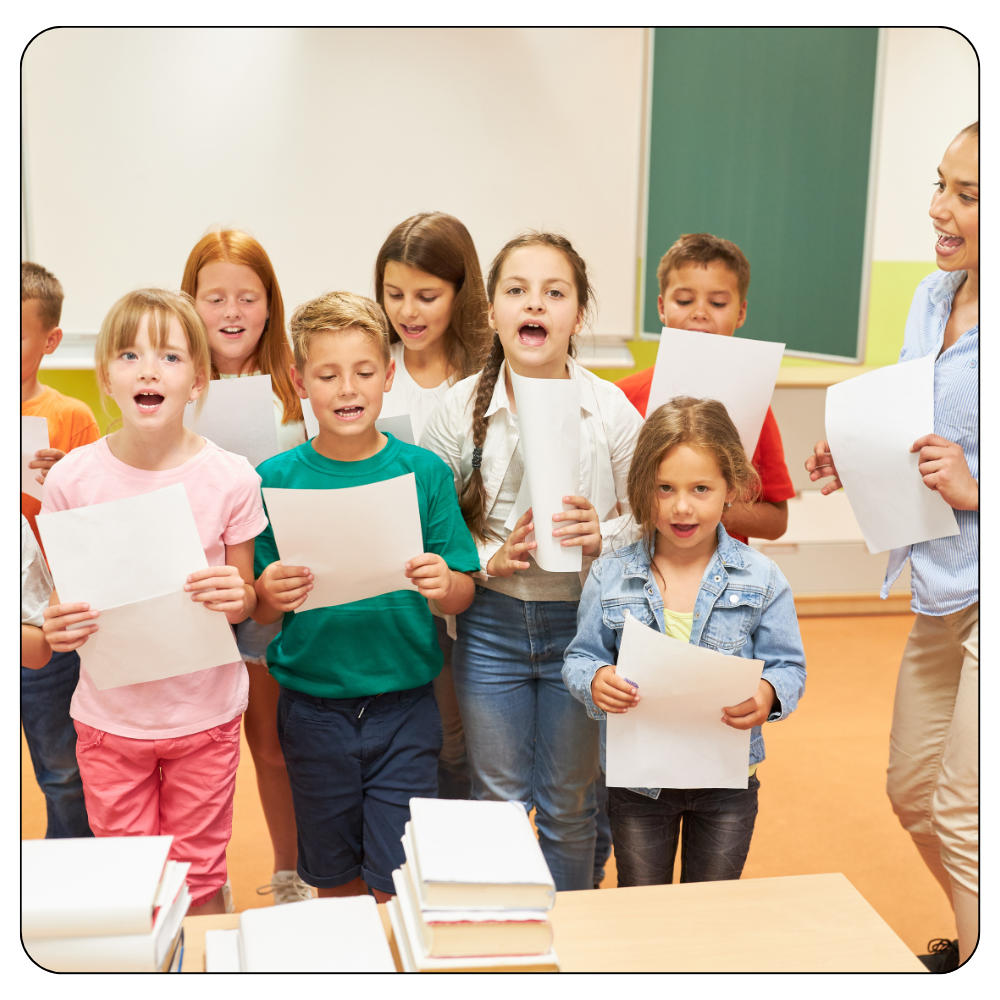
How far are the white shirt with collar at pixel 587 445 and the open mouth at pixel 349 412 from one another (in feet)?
0.77

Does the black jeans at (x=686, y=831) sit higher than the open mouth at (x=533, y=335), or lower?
lower

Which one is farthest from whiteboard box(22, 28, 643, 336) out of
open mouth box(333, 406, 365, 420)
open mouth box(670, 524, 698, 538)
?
open mouth box(670, 524, 698, 538)

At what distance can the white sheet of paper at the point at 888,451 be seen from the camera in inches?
59.8

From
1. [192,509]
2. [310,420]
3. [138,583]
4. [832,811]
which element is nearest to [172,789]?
[138,583]

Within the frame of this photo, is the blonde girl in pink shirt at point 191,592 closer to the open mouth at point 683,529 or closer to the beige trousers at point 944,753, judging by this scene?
the open mouth at point 683,529

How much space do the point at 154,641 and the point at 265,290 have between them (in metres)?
0.77

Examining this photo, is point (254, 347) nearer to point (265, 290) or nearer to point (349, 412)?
point (265, 290)

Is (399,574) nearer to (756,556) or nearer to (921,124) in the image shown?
(756,556)

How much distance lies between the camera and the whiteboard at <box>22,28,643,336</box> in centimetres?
334

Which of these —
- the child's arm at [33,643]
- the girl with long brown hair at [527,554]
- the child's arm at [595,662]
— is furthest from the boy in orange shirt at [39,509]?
the child's arm at [595,662]

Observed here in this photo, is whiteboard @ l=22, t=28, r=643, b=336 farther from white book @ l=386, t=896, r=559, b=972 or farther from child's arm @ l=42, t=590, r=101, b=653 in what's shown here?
white book @ l=386, t=896, r=559, b=972

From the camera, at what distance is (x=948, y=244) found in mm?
1500

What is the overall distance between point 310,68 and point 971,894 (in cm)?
334

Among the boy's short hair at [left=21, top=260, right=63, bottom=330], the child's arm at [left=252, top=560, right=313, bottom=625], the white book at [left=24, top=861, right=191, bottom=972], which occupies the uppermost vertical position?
the boy's short hair at [left=21, top=260, right=63, bottom=330]
